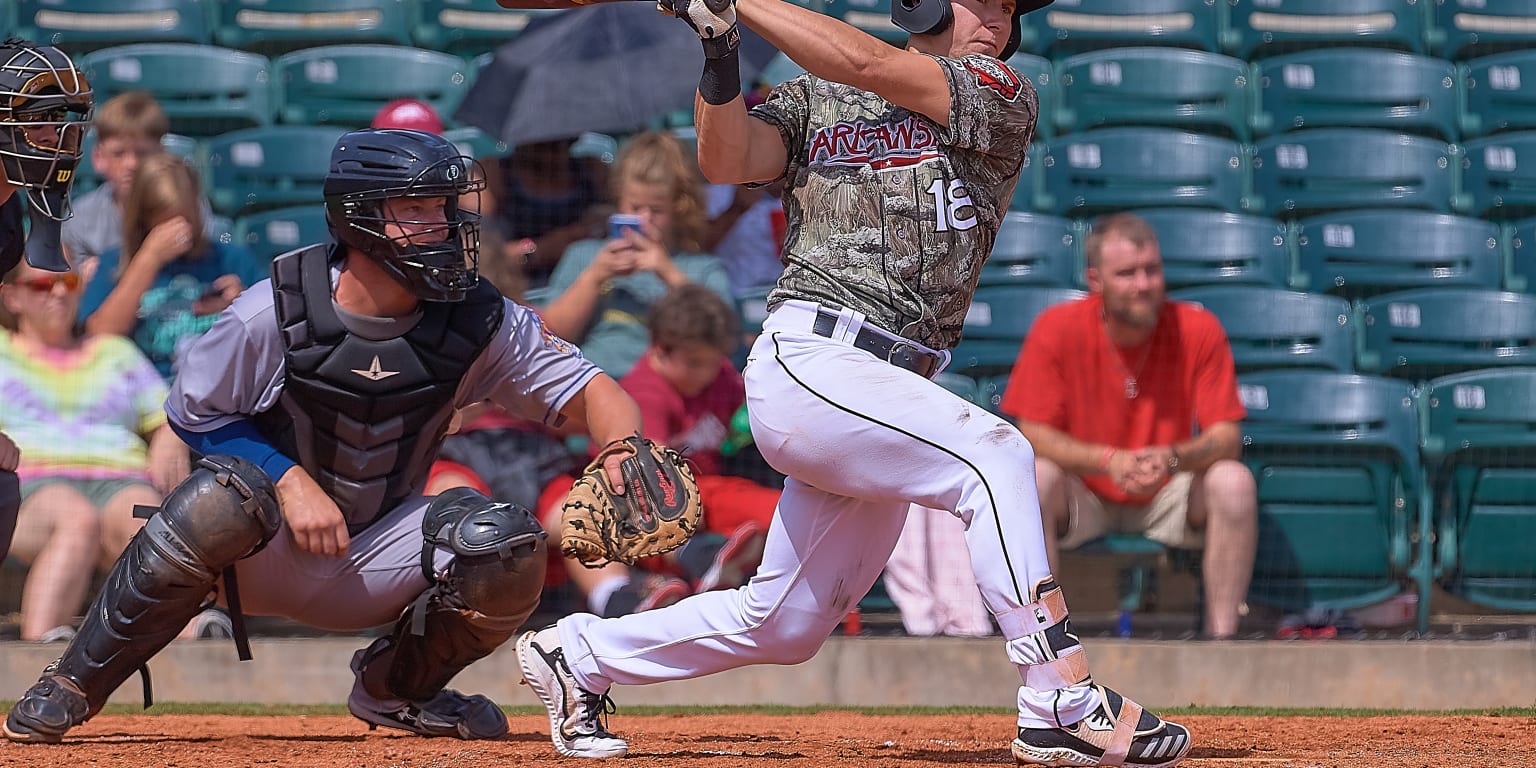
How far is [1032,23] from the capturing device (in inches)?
291

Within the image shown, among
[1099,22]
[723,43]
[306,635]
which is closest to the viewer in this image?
[723,43]

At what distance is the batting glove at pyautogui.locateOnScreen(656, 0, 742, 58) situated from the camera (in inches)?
122

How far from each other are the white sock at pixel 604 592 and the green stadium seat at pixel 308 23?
9.66ft

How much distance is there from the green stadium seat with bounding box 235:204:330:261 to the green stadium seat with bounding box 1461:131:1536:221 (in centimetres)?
436

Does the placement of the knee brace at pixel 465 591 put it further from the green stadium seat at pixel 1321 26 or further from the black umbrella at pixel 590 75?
the green stadium seat at pixel 1321 26

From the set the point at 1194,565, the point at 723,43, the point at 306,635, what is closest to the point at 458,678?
the point at 306,635

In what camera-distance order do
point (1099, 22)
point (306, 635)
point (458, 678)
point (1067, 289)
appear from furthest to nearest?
point (1099, 22) → point (1067, 289) → point (306, 635) → point (458, 678)

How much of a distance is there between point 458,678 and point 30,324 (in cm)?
182

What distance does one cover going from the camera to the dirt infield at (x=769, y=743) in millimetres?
3490

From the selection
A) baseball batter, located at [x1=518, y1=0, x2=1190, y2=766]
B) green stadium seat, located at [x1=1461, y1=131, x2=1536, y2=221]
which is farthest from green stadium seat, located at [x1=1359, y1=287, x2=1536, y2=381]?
baseball batter, located at [x1=518, y1=0, x2=1190, y2=766]

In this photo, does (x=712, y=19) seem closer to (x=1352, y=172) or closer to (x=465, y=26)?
(x=1352, y=172)

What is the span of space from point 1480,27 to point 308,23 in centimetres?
484

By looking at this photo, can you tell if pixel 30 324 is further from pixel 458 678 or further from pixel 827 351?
pixel 827 351

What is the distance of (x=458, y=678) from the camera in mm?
5551
